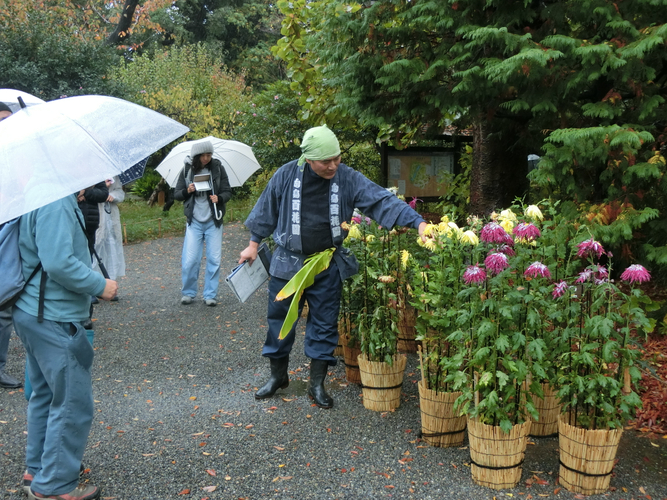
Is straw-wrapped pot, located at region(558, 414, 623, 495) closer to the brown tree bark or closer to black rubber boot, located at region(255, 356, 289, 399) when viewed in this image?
black rubber boot, located at region(255, 356, 289, 399)

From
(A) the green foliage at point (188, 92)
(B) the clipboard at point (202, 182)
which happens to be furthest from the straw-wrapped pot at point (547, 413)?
(A) the green foliage at point (188, 92)

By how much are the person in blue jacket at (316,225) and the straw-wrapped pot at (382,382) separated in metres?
0.28

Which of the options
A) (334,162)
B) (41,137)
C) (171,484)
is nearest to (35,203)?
(41,137)

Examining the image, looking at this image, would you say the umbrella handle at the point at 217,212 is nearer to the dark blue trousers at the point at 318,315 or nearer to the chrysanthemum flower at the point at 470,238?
the dark blue trousers at the point at 318,315

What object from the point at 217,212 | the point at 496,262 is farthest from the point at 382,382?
the point at 217,212

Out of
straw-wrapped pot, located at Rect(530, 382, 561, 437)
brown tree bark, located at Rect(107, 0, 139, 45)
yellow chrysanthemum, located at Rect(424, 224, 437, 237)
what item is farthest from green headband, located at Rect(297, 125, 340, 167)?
brown tree bark, located at Rect(107, 0, 139, 45)

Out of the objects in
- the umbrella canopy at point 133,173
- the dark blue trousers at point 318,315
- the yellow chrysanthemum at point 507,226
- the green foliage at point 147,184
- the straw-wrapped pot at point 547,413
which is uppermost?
the umbrella canopy at point 133,173

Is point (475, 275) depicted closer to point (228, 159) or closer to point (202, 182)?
point (202, 182)

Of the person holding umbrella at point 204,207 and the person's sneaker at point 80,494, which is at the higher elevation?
the person holding umbrella at point 204,207

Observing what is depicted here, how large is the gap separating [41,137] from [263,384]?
2714mm

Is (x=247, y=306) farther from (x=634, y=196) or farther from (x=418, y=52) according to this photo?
(x=634, y=196)

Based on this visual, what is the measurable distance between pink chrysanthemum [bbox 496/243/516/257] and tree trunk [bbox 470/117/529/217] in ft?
10.1

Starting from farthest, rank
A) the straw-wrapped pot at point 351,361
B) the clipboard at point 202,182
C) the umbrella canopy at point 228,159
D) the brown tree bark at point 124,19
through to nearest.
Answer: the brown tree bark at point 124,19
the umbrella canopy at point 228,159
the clipboard at point 202,182
the straw-wrapped pot at point 351,361

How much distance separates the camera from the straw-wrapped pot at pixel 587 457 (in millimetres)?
3117
